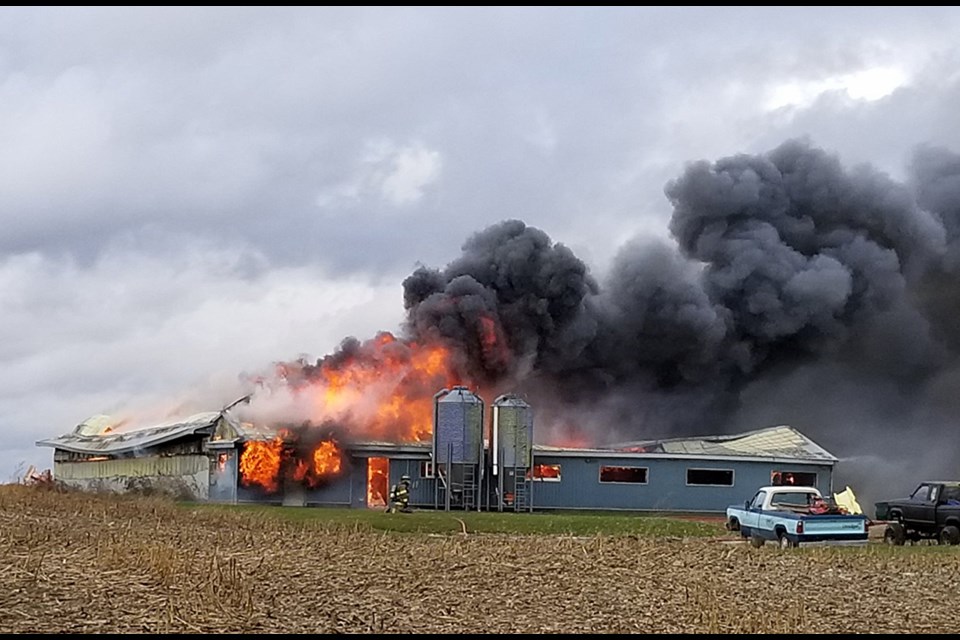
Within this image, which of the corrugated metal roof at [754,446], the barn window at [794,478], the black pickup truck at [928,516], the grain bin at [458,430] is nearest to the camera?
the black pickup truck at [928,516]

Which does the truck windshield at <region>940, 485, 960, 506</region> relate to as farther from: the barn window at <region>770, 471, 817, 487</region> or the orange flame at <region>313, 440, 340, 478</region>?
the orange flame at <region>313, 440, 340, 478</region>

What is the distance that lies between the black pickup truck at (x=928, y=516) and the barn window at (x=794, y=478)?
17503mm

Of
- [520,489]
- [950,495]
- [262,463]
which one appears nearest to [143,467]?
[262,463]

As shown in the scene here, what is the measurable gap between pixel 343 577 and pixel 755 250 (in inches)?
1967

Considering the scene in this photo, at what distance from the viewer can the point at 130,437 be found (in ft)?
171

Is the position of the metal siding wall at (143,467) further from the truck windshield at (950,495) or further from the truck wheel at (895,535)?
the truck windshield at (950,495)

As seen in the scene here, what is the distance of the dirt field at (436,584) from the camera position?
13.8 m

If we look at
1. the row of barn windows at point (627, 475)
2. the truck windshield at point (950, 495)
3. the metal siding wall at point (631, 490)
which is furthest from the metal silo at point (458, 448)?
the truck windshield at point (950, 495)

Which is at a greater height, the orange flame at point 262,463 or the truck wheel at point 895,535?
the orange flame at point 262,463

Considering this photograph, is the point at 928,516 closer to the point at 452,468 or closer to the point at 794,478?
the point at 794,478

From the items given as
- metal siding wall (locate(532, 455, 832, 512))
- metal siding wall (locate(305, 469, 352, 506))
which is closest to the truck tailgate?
metal siding wall (locate(532, 455, 832, 512))

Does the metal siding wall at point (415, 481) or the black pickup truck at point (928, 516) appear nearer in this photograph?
the black pickup truck at point (928, 516)

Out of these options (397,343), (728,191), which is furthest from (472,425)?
(728,191)

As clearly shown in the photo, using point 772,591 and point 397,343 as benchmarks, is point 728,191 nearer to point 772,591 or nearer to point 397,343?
point 397,343
